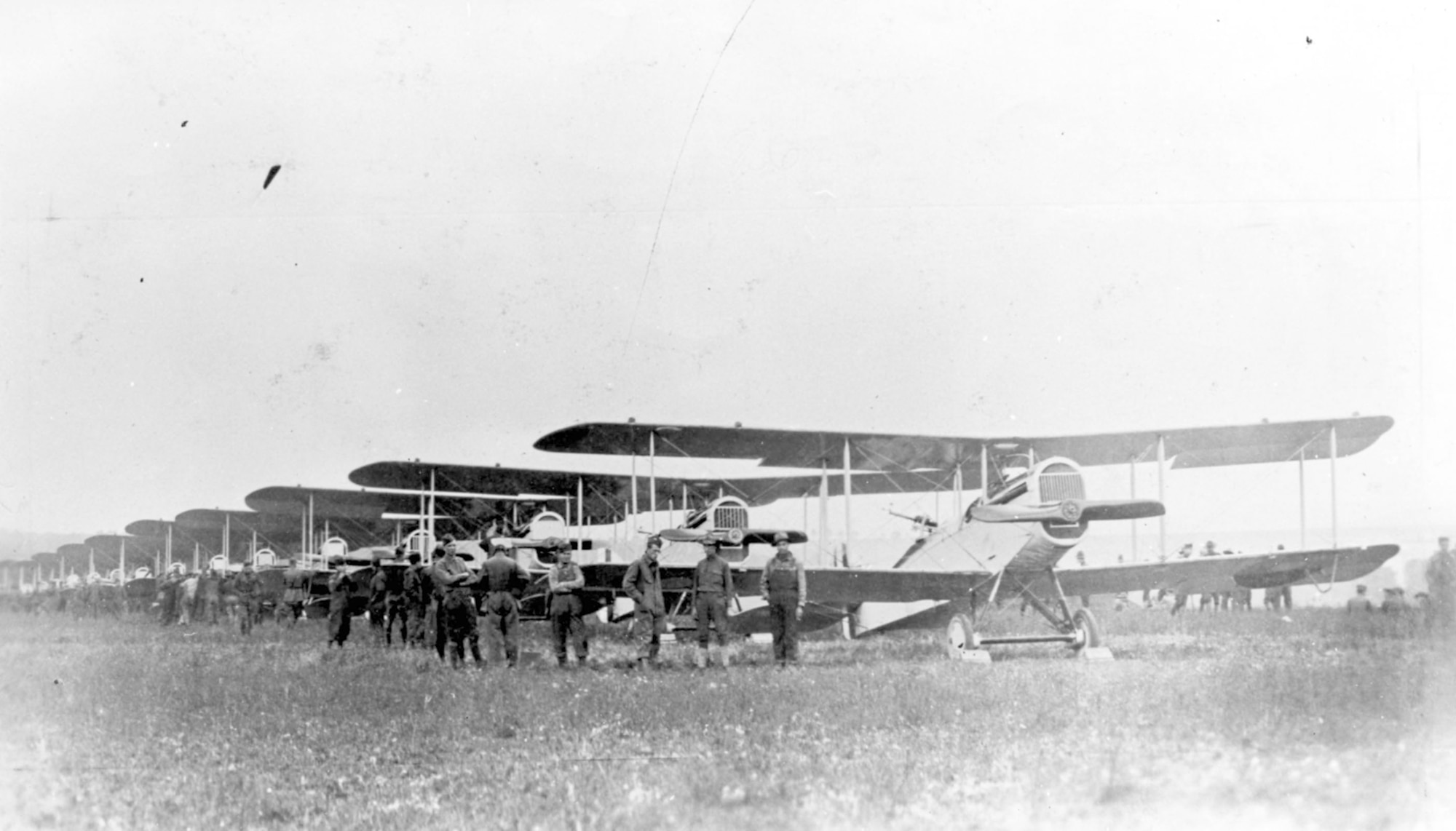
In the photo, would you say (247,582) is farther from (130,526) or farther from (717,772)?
(717,772)

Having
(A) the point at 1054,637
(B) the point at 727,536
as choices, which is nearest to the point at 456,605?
(B) the point at 727,536

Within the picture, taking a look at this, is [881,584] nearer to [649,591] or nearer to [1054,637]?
[1054,637]

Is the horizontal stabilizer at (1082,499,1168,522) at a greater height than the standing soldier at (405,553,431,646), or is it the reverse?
the horizontal stabilizer at (1082,499,1168,522)

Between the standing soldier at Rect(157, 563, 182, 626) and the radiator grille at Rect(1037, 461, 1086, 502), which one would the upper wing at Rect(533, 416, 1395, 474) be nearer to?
the radiator grille at Rect(1037, 461, 1086, 502)

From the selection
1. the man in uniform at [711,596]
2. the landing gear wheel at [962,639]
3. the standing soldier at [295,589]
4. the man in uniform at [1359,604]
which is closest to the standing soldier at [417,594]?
the standing soldier at [295,589]

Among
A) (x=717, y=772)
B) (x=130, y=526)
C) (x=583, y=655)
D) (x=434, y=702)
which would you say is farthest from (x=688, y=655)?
(x=130, y=526)

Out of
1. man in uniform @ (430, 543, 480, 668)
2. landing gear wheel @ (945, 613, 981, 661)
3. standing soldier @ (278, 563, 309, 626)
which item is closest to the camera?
landing gear wheel @ (945, 613, 981, 661)

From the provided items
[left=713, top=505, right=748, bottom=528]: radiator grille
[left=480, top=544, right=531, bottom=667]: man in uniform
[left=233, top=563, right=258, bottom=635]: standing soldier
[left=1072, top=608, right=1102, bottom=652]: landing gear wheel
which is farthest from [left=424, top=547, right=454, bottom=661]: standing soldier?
[left=1072, top=608, right=1102, bottom=652]: landing gear wheel

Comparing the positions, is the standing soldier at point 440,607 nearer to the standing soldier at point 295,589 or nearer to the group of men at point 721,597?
the group of men at point 721,597
